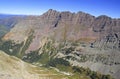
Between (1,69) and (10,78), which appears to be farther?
(1,69)

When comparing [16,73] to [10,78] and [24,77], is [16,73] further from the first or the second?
[10,78]

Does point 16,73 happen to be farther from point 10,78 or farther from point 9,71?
point 10,78

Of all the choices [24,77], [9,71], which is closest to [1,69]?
[9,71]

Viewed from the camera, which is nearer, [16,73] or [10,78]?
[10,78]

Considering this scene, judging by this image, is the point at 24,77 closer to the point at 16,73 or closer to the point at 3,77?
the point at 16,73

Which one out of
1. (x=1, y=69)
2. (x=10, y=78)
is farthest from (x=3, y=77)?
(x=1, y=69)

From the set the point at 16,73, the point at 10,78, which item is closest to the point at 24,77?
the point at 16,73

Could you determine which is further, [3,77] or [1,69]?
[1,69]
